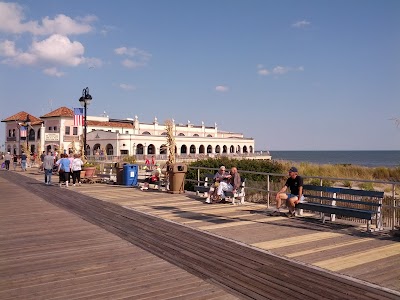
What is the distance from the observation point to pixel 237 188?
481 inches

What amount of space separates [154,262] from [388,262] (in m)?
3.61

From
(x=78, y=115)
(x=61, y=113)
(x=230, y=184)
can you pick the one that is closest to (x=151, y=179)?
(x=230, y=184)

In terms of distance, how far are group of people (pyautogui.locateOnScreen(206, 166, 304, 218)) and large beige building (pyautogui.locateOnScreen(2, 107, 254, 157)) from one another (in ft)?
162

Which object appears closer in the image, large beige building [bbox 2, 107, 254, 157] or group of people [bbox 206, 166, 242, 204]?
group of people [bbox 206, 166, 242, 204]

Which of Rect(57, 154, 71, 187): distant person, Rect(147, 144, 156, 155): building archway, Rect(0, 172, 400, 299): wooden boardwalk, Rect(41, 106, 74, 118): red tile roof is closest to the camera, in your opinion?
Rect(0, 172, 400, 299): wooden boardwalk

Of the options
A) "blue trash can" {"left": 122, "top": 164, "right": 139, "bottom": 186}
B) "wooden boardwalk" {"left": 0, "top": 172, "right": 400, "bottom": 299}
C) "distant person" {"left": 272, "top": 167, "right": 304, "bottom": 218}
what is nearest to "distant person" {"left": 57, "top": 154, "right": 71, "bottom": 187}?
"blue trash can" {"left": 122, "top": 164, "right": 139, "bottom": 186}

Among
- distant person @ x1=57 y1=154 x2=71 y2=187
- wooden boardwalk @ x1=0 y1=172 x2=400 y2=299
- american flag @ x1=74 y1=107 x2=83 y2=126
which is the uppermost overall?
american flag @ x1=74 y1=107 x2=83 y2=126

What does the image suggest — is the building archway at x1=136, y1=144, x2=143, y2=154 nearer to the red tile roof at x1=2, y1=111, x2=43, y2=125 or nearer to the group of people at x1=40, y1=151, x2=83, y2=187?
the red tile roof at x1=2, y1=111, x2=43, y2=125

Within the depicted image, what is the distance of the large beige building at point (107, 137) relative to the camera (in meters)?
69.6

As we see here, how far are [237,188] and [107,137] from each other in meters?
60.9

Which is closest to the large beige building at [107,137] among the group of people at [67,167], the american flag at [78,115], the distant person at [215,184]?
the american flag at [78,115]

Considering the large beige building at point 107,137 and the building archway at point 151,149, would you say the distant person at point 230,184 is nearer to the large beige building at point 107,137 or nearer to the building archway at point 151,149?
the large beige building at point 107,137

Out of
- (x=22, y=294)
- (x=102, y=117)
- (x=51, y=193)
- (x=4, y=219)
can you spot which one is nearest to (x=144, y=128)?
(x=102, y=117)

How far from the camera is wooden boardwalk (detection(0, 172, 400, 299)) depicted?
192 inches
